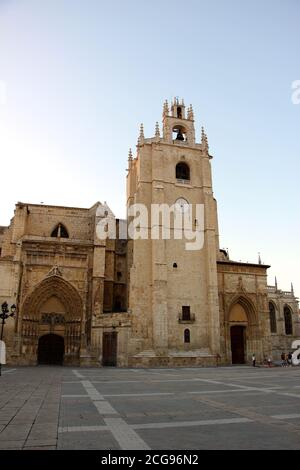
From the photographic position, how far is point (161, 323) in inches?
1065

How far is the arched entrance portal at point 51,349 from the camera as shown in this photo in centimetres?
2817

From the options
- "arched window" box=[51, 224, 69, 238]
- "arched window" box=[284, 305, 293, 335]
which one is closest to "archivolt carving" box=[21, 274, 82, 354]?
"arched window" box=[51, 224, 69, 238]

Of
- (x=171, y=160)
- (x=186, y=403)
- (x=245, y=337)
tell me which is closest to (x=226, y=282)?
(x=245, y=337)

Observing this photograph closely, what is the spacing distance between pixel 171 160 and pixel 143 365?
16.8 m

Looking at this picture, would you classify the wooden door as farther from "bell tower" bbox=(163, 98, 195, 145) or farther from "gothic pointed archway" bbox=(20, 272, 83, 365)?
"bell tower" bbox=(163, 98, 195, 145)

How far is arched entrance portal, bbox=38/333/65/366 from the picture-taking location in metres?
28.2

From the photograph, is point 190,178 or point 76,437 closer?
point 76,437

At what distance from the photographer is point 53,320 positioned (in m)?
28.6

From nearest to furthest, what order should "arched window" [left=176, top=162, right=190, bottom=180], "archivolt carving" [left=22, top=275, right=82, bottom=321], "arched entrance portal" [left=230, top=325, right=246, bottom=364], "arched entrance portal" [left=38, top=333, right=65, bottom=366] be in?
"archivolt carving" [left=22, top=275, right=82, bottom=321], "arched entrance portal" [left=38, top=333, right=65, bottom=366], "arched entrance portal" [left=230, top=325, right=246, bottom=364], "arched window" [left=176, top=162, right=190, bottom=180]

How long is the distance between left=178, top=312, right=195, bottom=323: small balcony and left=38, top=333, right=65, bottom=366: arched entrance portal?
9.32 metres

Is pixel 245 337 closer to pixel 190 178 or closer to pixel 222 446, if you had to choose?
pixel 190 178

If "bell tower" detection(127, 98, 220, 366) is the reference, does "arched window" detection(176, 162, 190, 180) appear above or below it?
above

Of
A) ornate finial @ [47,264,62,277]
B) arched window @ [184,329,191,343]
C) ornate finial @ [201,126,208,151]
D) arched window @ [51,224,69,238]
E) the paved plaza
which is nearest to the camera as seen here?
the paved plaza

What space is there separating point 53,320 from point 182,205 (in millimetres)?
13823
